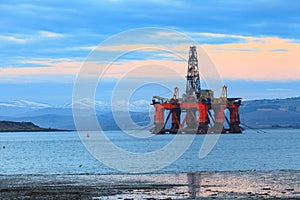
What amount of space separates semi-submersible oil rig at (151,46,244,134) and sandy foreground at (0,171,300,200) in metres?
124

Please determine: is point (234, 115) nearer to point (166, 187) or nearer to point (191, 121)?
point (191, 121)

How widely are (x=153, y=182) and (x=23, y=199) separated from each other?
15.0 m

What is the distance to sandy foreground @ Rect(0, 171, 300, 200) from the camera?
3988 cm

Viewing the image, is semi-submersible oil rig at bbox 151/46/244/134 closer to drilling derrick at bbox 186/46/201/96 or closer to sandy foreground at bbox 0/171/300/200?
drilling derrick at bbox 186/46/201/96

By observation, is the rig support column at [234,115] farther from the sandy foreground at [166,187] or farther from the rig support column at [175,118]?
the sandy foreground at [166,187]

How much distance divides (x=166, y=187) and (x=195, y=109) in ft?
457

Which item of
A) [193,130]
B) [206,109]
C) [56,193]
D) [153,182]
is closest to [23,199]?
[56,193]

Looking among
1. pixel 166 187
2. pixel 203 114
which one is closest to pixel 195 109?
pixel 203 114

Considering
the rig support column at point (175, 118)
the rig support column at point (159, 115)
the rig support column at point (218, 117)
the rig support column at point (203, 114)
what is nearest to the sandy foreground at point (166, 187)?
the rig support column at point (203, 114)

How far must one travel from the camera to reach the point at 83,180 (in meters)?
54.0

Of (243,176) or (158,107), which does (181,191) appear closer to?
(243,176)

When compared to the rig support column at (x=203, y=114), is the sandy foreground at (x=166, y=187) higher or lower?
lower

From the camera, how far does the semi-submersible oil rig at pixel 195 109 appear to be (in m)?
182

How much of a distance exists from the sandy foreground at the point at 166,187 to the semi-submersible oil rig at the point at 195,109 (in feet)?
408
